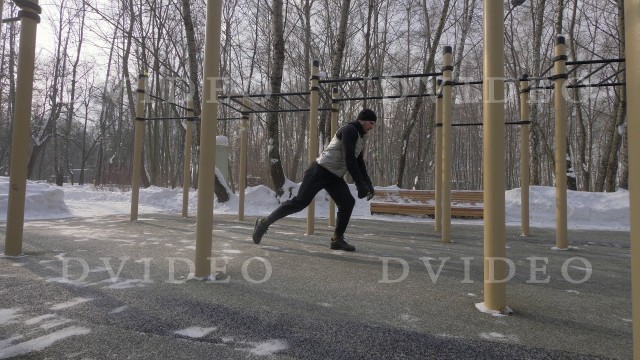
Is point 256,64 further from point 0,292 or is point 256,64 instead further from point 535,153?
point 0,292

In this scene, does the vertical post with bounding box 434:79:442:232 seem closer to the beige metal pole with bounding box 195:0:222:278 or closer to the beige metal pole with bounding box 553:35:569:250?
the beige metal pole with bounding box 553:35:569:250

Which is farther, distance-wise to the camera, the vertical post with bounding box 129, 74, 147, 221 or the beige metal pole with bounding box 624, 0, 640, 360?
the vertical post with bounding box 129, 74, 147, 221

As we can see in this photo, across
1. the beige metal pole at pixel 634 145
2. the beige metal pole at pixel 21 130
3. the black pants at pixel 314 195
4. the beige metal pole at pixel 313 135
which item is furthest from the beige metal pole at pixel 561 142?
the beige metal pole at pixel 21 130

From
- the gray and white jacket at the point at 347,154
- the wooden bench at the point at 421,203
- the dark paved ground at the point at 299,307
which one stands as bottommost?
the dark paved ground at the point at 299,307

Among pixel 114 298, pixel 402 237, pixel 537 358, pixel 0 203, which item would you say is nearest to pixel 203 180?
pixel 114 298

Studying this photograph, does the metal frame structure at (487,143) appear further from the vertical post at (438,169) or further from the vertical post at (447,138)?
the vertical post at (438,169)

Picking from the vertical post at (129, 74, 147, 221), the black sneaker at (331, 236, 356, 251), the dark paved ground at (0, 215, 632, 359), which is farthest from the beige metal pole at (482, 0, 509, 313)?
the vertical post at (129, 74, 147, 221)

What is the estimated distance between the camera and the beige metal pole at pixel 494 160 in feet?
6.10

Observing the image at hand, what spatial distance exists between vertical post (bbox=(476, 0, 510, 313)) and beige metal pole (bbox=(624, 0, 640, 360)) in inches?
35.2

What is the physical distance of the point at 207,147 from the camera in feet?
7.86

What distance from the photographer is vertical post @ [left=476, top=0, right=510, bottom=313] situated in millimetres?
1858

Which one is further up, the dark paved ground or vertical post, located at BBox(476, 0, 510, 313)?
vertical post, located at BBox(476, 0, 510, 313)

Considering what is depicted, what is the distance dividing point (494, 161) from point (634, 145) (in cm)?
93

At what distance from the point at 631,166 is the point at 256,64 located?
20.3 m
